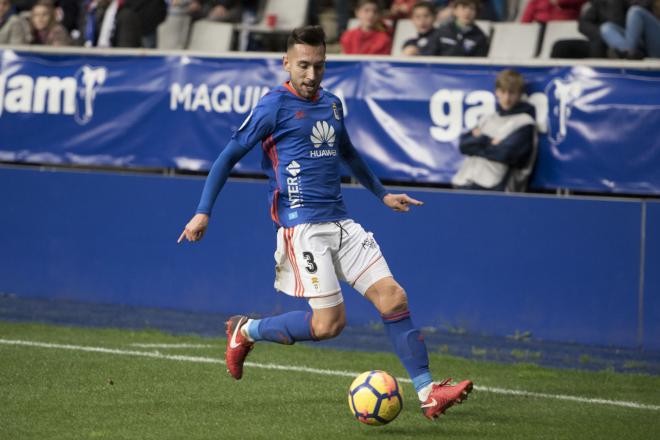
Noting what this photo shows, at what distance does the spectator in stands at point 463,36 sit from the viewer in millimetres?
12172

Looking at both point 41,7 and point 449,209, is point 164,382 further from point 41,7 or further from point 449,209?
point 41,7

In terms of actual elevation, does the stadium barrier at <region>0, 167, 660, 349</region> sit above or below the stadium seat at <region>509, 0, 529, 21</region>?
below

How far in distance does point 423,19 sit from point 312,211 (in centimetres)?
587

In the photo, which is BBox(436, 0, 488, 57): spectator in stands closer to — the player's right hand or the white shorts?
the white shorts

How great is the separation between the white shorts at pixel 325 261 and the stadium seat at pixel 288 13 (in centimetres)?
783

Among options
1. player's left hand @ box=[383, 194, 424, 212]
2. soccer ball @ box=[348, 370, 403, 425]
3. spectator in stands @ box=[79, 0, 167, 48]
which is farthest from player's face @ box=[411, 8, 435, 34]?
soccer ball @ box=[348, 370, 403, 425]

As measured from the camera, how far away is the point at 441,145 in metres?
11.6

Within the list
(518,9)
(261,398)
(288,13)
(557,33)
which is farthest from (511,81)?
(288,13)

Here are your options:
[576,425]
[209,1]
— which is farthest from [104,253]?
[576,425]

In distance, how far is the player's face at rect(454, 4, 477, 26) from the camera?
12242 millimetres

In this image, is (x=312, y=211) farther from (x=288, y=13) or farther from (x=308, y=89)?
(x=288, y=13)

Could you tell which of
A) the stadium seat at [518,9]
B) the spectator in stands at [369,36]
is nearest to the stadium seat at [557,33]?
the stadium seat at [518,9]

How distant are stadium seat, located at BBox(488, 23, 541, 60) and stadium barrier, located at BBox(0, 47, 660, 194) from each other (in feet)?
3.70

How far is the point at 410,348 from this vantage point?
279 inches
